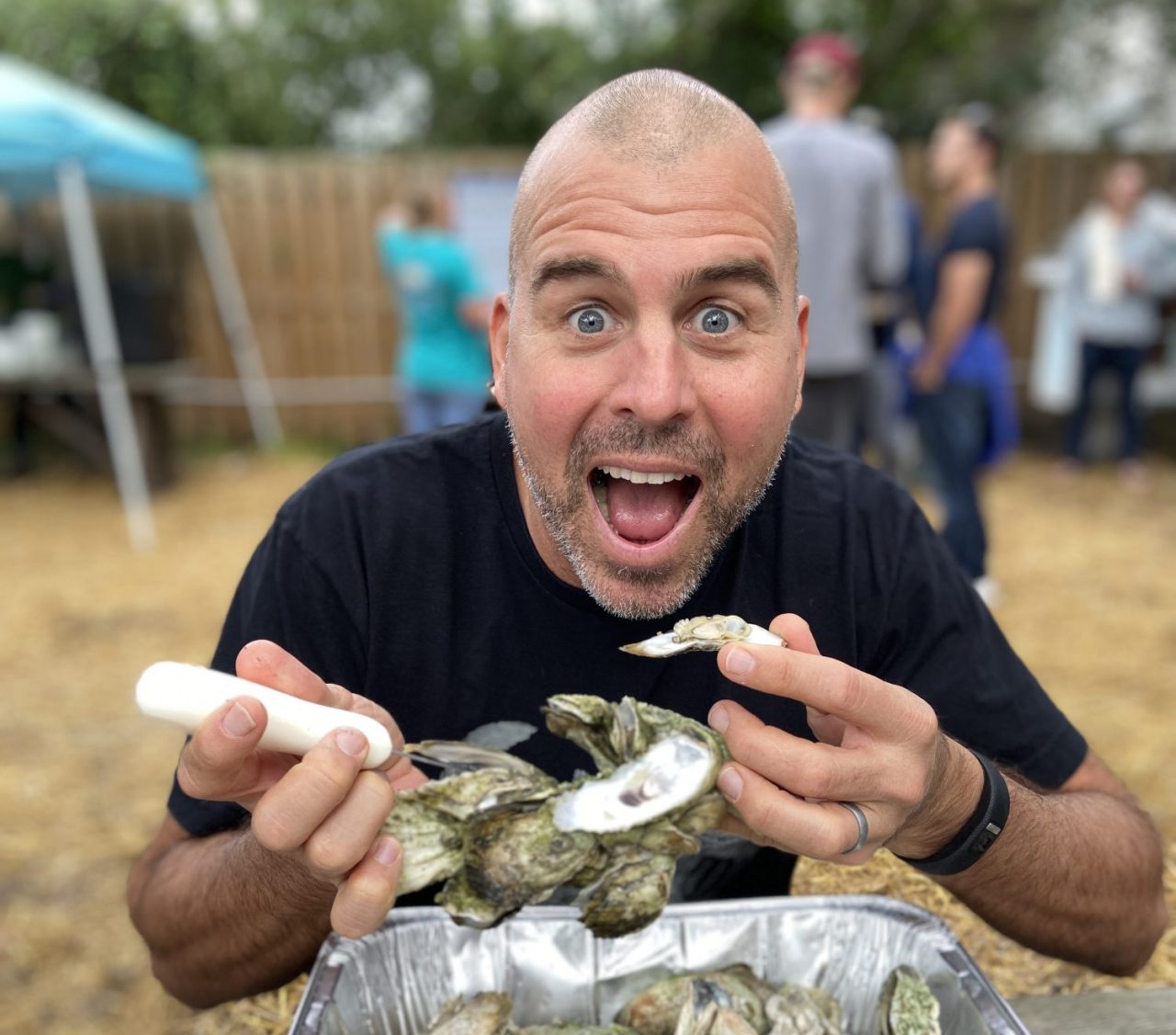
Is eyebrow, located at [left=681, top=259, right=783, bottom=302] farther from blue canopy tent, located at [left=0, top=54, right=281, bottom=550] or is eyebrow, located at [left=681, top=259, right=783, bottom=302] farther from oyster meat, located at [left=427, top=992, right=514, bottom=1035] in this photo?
blue canopy tent, located at [left=0, top=54, right=281, bottom=550]

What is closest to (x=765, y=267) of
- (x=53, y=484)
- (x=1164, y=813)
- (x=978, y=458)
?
(x=1164, y=813)

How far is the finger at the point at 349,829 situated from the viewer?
3.61 ft

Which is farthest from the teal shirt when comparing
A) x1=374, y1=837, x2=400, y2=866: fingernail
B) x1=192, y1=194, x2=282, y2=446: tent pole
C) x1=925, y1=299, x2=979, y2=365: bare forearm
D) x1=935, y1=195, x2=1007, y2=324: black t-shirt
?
x1=374, y1=837, x2=400, y2=866: fingernail

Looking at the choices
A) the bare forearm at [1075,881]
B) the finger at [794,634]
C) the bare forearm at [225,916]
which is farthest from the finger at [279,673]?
the bare forearm at [1075,881]

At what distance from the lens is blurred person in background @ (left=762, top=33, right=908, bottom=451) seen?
4.80m

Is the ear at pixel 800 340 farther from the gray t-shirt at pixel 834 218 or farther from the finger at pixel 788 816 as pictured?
the gray t-shirt at pixel 834 218

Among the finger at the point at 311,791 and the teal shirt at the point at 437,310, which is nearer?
the finger at the point at 311,791

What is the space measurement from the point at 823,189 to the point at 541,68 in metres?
10.7

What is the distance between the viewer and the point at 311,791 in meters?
1.07

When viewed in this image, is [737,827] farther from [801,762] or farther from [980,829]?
[980,829]

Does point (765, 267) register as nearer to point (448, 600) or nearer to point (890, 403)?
point (448, 600)

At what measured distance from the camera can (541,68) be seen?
46.5 feet

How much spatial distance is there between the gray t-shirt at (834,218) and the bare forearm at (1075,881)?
343 centimetres

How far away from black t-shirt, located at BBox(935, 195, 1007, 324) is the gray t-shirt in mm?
409
